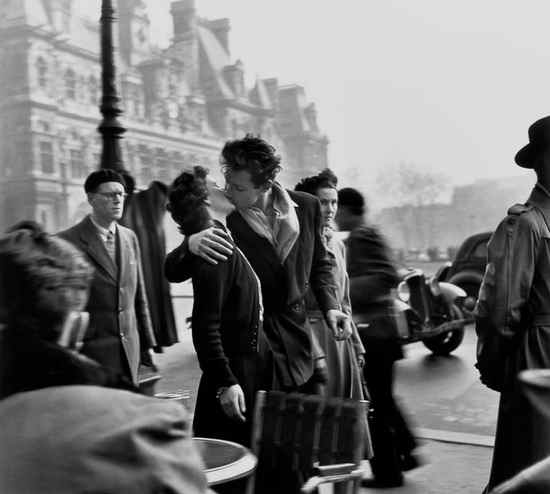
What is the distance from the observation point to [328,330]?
431 centimetres

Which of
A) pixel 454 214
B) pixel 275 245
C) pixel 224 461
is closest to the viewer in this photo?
pixel 224 461

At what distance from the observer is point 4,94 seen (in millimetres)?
14922

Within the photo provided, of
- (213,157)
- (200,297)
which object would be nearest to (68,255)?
(200,297)

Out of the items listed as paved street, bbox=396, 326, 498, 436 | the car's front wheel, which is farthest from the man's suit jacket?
the car's front wheel

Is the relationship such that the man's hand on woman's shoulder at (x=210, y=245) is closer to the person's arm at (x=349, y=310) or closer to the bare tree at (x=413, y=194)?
the person's arm at (x=349, y=310)

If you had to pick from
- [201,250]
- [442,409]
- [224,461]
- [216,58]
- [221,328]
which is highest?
[216,58]

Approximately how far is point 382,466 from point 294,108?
28.6 ft

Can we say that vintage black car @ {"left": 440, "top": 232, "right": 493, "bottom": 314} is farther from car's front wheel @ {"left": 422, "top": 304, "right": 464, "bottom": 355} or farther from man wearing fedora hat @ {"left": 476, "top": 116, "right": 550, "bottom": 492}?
→ man wearing fedora hat @ {"left": 476, "top": 116, "right": 550, "bottom": 492}

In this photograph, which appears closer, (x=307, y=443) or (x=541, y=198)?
(x=307, y=443)

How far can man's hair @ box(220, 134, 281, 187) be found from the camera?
3301 millimetres

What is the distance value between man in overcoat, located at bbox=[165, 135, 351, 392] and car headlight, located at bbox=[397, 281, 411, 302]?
672cm

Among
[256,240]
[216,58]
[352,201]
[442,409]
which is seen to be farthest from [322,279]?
[216,58]

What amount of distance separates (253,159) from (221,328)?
0.72 metres

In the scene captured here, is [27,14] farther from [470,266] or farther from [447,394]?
[447,394]
